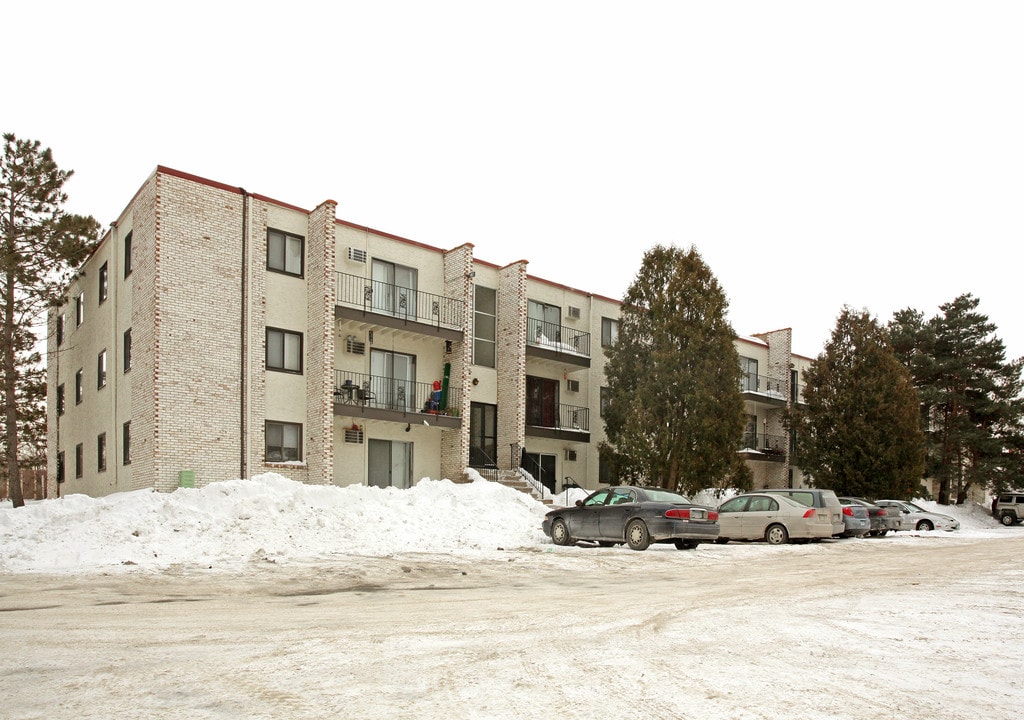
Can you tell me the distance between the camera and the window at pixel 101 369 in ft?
90.0

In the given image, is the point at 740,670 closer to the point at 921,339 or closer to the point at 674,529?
the point at 674,529

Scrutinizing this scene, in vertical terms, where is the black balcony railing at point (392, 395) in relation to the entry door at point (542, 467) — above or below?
above

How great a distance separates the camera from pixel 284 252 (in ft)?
84.2

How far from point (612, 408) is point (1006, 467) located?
87.1ft

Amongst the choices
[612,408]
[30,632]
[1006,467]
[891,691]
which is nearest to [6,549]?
[30,632]

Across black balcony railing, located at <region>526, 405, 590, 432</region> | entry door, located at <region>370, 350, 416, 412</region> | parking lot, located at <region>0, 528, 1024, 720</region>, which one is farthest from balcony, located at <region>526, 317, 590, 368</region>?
parking lot, located at <region>0, 528, 1024, 720</region>

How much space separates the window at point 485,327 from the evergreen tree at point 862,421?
1445 centimetres

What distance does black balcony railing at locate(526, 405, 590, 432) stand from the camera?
1292 inches

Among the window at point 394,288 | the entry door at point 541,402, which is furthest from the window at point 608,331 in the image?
the window at point 394,288

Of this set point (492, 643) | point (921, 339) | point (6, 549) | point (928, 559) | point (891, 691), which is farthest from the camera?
point (921, 339)

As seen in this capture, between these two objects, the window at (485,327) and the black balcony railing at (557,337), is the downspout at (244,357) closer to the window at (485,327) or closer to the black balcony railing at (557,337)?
the window at (485,327)

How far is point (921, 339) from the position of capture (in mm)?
48000

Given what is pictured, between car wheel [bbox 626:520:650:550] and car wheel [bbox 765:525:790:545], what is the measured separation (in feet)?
18.2

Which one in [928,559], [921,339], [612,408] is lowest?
[928,559]
